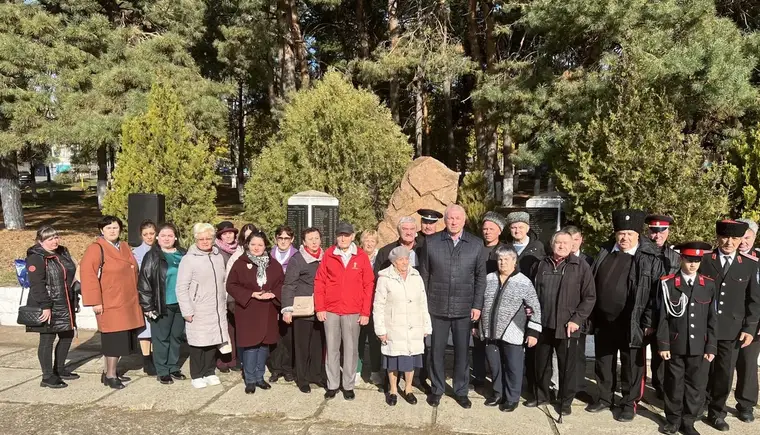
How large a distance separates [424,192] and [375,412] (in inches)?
216

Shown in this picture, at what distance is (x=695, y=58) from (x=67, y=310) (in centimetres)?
931

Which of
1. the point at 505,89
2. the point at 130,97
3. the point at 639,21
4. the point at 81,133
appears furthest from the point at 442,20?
the point at 81,133

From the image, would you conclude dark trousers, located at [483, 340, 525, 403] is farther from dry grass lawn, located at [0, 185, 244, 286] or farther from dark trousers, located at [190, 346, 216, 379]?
dry grass lawn, located at [0, 185, 244, 286]

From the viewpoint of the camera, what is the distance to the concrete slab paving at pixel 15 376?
489 cm

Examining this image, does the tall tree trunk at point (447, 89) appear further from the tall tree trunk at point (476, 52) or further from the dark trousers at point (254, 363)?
the dark trousers at point (254, 363)

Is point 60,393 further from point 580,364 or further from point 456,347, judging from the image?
point 580,364

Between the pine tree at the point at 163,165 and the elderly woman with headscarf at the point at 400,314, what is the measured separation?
6158 mm

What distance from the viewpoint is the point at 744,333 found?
418 cm

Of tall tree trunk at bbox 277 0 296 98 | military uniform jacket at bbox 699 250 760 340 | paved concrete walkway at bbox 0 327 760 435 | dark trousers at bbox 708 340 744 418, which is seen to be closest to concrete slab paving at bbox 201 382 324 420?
paved concrete walkway at bbox 0 327 760 435

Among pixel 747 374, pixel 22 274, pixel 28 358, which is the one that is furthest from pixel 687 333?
pixel 22 274

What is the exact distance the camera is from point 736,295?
4.19 metres

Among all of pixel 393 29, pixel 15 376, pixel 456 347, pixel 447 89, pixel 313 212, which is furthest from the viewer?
pixel 447 89

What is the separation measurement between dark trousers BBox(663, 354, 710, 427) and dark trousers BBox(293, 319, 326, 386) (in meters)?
2.97

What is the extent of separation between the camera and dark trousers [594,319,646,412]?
169 inches
